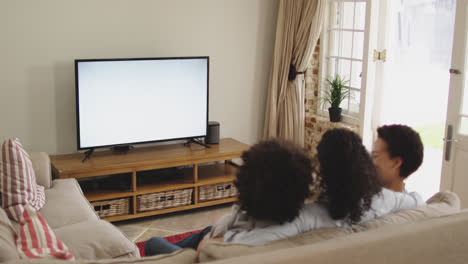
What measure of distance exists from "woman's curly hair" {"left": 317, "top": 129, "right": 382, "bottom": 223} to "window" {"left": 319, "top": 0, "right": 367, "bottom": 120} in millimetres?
2926

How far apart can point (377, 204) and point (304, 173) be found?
47 cm

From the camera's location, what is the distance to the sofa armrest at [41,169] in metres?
3.76

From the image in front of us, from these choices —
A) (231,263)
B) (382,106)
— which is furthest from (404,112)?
(231,263)

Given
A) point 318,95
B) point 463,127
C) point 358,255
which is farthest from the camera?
point 318,95

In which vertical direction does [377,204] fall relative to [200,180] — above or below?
above

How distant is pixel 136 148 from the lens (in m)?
4.70

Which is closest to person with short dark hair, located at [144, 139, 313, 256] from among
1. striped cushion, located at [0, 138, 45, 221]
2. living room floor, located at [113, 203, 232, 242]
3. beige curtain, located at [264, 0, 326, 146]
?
striped cushion, located at [0, 138, 45, 221]

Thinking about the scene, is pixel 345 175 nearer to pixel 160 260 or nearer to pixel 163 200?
pixel 160 260

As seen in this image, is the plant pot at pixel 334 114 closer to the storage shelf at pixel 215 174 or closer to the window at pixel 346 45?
the window at pixel 346 45

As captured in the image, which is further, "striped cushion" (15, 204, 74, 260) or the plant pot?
the plant pot

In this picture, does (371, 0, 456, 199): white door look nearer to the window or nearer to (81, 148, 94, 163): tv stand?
the window

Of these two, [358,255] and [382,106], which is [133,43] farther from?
[358,255]

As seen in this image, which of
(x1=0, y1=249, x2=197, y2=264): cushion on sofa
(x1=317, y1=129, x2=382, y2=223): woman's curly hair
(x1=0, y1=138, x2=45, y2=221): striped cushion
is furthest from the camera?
(x1=0, y1=138, x2=45, y2=221): striped cushion

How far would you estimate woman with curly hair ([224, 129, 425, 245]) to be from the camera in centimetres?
194
